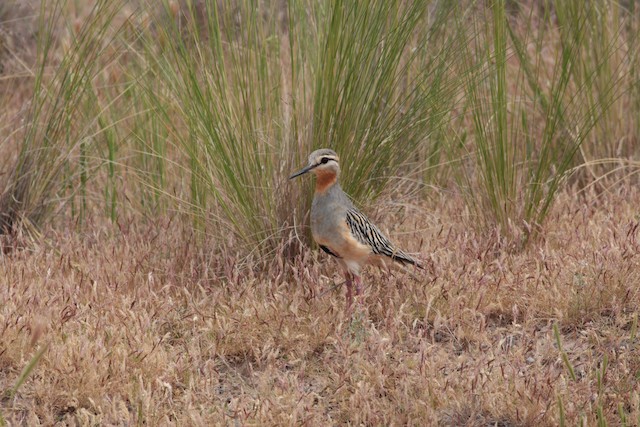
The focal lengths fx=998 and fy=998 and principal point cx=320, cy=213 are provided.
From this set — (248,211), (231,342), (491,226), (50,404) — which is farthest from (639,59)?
(50,404)

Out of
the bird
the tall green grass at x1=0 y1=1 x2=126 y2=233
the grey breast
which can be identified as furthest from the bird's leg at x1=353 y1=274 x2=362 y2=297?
the tall green grass at x1=0 y1=1 x2=126 y2=233

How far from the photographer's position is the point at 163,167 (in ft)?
19.1

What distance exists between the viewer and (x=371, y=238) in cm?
434

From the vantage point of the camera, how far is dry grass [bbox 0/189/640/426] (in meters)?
3.57

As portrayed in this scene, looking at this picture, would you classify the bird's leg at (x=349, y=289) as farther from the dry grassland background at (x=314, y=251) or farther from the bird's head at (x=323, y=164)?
the bird's head at (x=323, y=164)

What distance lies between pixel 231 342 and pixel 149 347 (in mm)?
372

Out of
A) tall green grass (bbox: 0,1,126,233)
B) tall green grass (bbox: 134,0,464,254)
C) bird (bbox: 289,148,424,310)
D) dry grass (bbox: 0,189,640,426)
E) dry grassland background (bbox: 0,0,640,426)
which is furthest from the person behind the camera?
tall green grass (bbox: 0,1,126,233)

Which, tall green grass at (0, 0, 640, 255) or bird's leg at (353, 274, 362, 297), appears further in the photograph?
tall green grass at (0, 0, 640, 255)

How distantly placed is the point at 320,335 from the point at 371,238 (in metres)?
0.50

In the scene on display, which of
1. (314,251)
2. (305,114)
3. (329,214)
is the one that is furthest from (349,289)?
(305,114)

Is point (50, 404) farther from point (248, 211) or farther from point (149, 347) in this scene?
point (248, 211)

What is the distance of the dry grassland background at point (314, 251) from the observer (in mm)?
3672

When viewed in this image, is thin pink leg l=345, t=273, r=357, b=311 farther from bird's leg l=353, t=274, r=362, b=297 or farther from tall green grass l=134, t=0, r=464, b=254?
tall green grass l=134, t=0, r=464, b=254

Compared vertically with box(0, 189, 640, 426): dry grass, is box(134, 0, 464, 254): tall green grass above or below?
above
